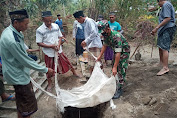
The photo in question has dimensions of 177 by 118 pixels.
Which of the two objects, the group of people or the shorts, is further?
the shorts

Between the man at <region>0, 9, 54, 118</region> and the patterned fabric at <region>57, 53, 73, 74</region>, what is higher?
the man at <region>0, 9, 54, 118</region>

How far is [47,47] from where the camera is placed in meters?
2.89

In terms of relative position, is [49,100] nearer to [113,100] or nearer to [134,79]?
[113,100]

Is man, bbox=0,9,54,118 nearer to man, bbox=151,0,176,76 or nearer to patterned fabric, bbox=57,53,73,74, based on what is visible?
patterned fabric, bbox=57,53,73,74

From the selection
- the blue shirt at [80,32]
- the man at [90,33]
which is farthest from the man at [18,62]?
the blue shirt at [80,32]

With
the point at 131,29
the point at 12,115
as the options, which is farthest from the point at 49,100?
the point at 131,29

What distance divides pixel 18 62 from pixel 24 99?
0.51 meters

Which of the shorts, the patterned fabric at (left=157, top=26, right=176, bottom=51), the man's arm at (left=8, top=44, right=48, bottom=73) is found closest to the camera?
the man's arm at (left=8, top=44, right=48, bottom=73)

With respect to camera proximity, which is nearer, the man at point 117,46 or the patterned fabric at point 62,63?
the man at point 117,46

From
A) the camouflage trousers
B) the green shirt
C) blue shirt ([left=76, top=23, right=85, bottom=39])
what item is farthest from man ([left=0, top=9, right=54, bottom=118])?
blue shirt ([left=76, top=23, right=85, bottom=39])

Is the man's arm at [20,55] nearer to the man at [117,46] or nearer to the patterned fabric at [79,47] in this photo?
the man at [117,46]

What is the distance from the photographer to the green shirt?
1.56 meters

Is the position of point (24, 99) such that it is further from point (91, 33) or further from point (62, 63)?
point (91, 33)

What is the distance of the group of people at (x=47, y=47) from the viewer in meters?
1.65
